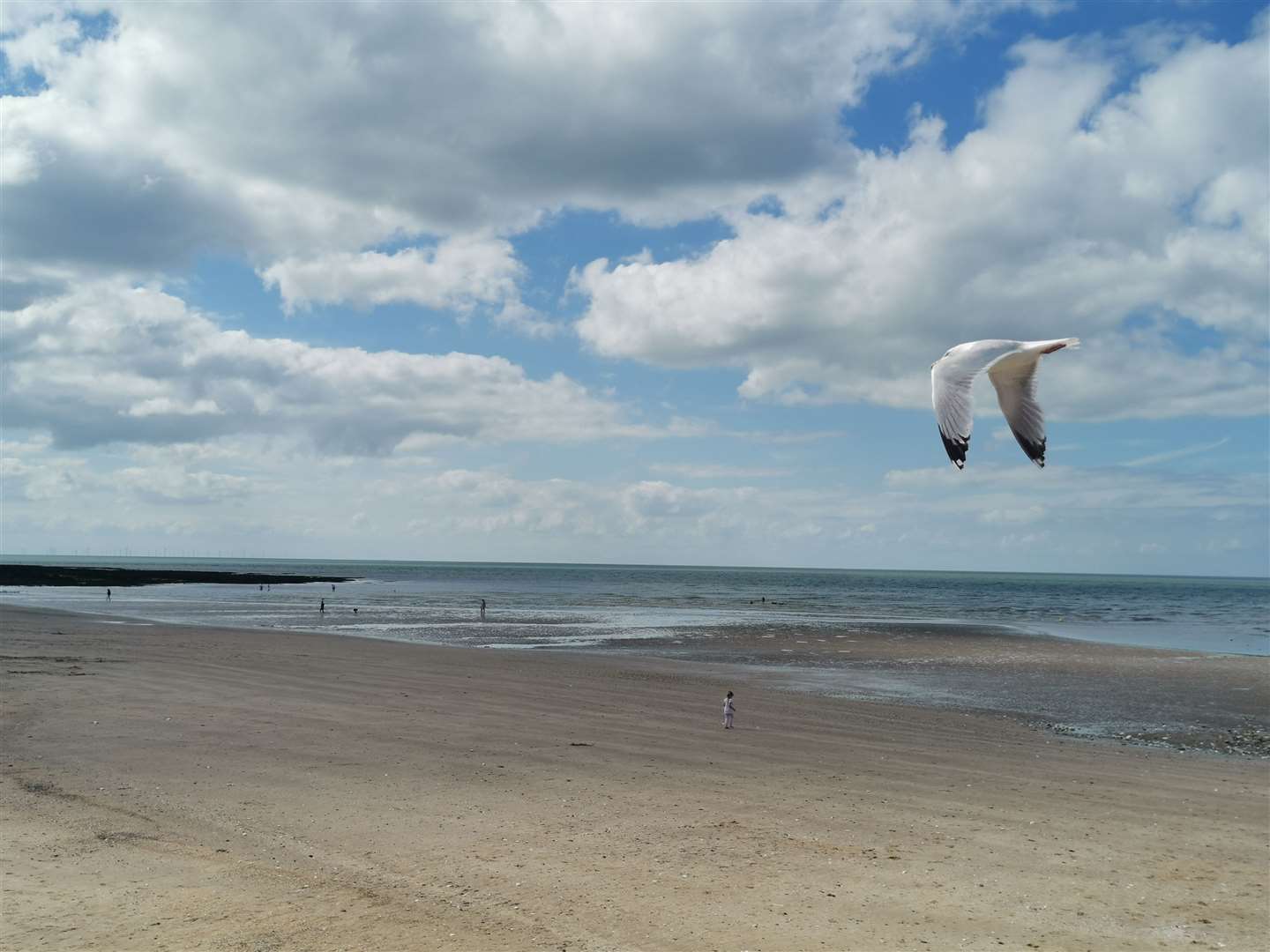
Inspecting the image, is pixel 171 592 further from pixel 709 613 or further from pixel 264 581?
pixel 709 613

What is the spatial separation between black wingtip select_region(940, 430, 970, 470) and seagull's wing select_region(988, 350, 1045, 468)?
1.25ft

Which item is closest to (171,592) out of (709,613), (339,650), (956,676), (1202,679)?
(709,613)

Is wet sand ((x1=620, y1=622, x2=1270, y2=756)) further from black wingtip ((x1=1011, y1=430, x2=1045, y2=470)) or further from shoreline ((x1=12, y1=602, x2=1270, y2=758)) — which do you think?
black wingtip ((x1=1011, y1=430, x2=1045, y2=470))

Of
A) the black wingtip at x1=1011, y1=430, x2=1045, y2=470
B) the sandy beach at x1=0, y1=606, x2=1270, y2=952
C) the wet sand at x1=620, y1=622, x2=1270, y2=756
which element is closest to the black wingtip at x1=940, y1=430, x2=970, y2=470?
the black wingtip at x1=1011, y1=430, x2=1045, y2=470

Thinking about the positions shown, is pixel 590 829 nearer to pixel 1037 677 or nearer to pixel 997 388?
pixel 997 388

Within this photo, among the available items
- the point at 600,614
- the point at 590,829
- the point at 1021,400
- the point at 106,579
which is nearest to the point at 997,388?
the point at 1021,400

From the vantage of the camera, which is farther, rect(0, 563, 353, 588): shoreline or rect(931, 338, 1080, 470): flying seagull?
rect(0, 563, 353, 588): shoreline

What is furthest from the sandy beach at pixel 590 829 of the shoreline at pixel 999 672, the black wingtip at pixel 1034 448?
the black wingtip at pixel 1034 448

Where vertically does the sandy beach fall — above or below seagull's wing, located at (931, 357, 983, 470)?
below

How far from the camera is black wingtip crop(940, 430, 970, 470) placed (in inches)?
151

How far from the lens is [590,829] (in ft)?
35.0

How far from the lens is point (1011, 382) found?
14.5 ft

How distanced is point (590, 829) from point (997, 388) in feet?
26.6

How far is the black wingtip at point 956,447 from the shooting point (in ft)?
12.6
